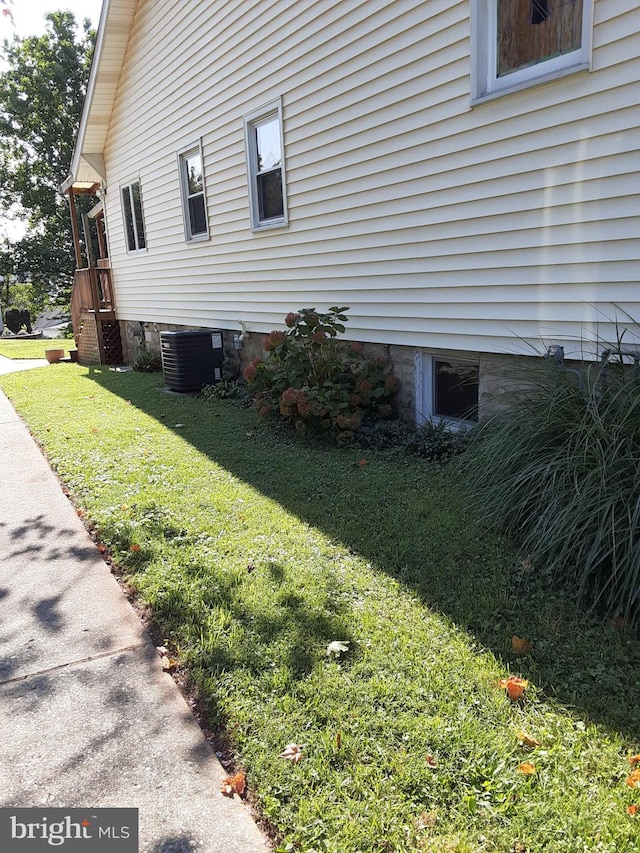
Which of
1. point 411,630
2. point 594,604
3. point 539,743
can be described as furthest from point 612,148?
point 539,743

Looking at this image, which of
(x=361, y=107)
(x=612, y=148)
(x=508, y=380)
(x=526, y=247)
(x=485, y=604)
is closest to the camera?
(x=485, y=604)

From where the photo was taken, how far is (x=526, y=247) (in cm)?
429

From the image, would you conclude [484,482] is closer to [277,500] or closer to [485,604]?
[485,604]

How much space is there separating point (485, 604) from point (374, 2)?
5.09m

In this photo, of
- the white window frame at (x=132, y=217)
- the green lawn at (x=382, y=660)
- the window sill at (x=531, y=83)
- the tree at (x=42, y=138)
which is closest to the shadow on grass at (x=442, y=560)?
the green lawn at (x=382, y=660)

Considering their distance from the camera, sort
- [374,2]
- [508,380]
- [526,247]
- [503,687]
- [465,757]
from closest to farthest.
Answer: [465,757]
[503,687]
[526,247]
[508,380]
[374,2]

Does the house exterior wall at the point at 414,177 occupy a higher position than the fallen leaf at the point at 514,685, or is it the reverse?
the house exterior wall at the point at 414,177

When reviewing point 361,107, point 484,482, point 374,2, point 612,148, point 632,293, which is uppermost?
point 374,2

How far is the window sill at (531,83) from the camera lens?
147 inches

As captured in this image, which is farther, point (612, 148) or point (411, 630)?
point (612, 148)

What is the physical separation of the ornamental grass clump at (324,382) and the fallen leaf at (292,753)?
11.8 feet

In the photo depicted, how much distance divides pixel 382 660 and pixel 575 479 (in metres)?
1.31

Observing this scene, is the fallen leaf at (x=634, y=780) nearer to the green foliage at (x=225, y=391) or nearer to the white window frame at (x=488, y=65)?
the white window frame at (x=488, y=65)

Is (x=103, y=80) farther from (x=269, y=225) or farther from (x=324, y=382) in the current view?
(x=324, y=382)
